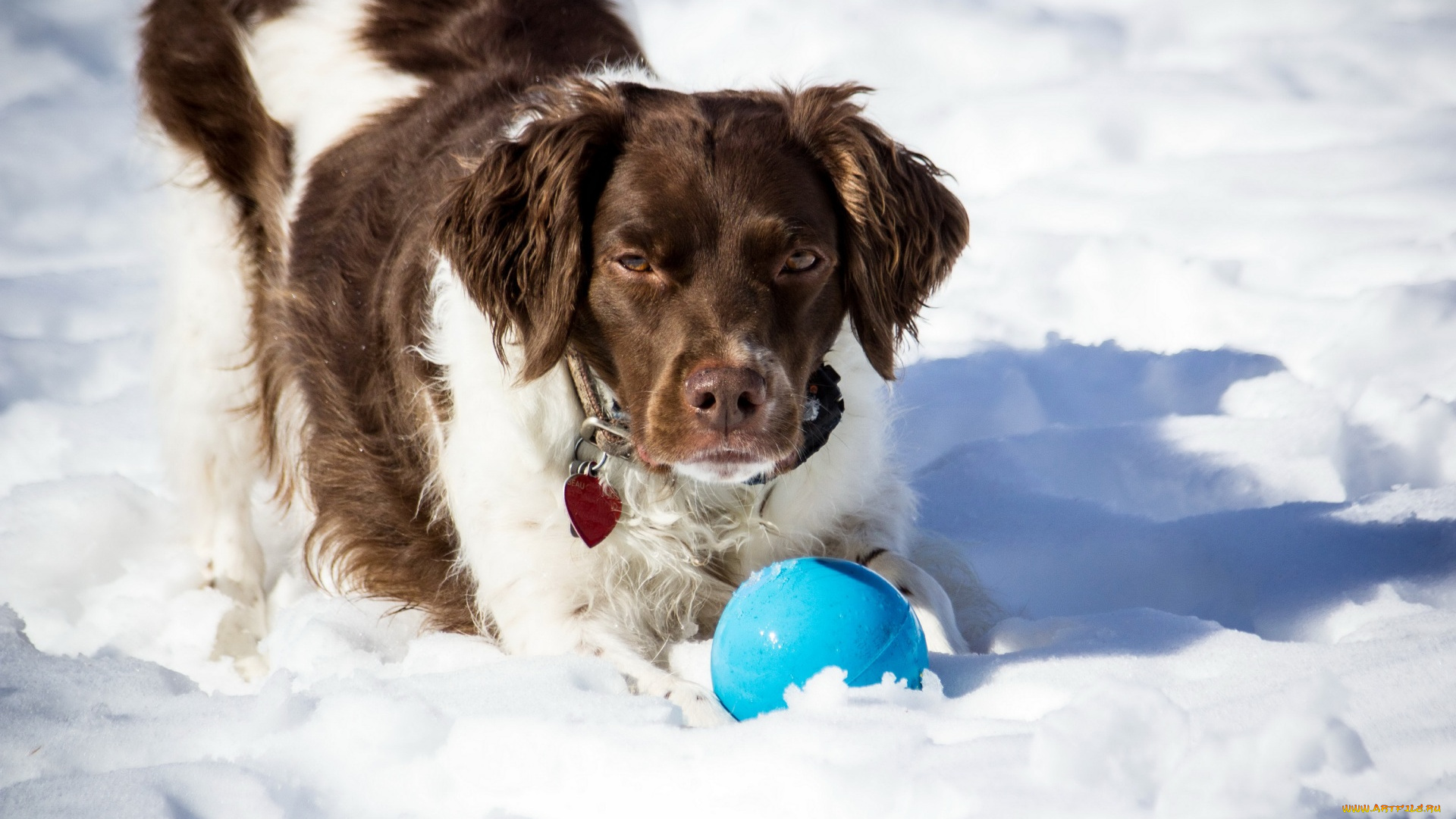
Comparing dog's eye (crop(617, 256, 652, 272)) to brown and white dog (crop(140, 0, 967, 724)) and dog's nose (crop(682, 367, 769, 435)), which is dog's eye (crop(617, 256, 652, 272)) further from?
dog's nose (crop(682, 367, 769, 435))

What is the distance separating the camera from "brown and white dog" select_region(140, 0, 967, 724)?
2309 millimetres

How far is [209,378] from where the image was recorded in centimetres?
359

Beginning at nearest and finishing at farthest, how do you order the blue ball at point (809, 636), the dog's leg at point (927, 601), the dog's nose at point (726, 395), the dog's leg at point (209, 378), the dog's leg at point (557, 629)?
the blue ball at point (809, 636) < the dog's nose at point (726, 395) < the dog's leg at point (557, 629) < the dog's leg at point (927, 601) < the dog's leg at point (209, 378)

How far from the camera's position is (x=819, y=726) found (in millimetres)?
1697

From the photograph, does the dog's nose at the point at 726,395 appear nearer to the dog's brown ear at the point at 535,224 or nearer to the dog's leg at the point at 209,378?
the dog's brown ear at the point at 535,224

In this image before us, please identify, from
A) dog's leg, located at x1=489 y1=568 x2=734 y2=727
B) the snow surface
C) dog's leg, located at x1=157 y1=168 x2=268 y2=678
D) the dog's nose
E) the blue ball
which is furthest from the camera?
dog's leg, located at x1=157 y1=168 x2=268 y2=678

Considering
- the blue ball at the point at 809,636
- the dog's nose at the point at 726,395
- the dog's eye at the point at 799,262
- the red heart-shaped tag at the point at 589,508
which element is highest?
the dog's eye at the point at 799,262


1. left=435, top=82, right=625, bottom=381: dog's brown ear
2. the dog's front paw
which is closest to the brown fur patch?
left=435, top=82, right=625, bottom=381: dog's brown ear

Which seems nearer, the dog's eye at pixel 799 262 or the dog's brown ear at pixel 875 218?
the dog's eye at pixel 799 262

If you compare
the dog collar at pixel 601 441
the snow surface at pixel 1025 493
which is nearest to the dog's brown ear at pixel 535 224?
the dog collar at pixel 601 441

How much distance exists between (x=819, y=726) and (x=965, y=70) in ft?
23.3

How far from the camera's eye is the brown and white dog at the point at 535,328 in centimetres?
231

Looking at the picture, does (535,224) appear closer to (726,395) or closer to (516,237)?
(516,237)

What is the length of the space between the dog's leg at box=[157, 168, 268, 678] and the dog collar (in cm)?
137
